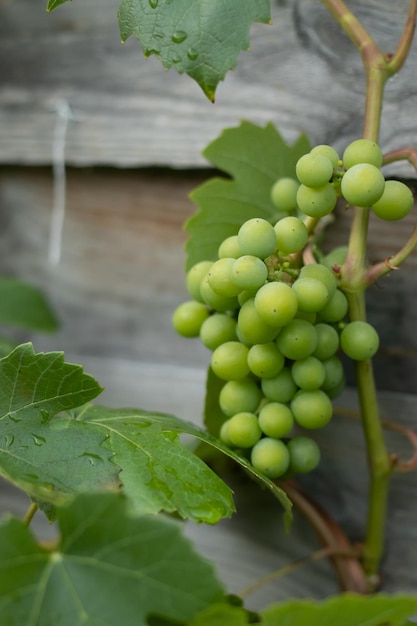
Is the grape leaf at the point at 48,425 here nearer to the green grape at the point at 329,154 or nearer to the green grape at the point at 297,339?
the green grape at the point at 297,339

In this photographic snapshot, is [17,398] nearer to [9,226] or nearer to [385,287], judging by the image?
[385,287]

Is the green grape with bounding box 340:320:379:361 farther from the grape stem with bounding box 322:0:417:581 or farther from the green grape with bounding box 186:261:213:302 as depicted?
the green grape with bounding box 186:261:213:302

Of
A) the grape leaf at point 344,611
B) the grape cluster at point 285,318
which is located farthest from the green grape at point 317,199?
the grape leaf at point 344,611

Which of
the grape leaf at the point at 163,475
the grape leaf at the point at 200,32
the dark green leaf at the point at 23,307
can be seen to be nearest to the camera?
the grape leaf at the point at 163,475

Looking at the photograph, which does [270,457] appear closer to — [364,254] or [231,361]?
[231,361]

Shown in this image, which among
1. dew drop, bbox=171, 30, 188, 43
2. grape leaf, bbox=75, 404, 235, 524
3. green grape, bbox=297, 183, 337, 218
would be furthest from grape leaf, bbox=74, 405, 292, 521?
dew drop, bbox=171, 30, 188, 43

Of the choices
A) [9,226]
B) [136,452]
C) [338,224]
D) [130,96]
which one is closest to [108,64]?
[130,96]

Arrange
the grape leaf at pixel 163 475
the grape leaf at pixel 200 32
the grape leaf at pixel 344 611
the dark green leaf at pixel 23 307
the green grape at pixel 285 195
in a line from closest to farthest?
the grape leaf at pixel 344 611 < the grape leaf at pixel 163 475 < the grape leaf at pixel 200 32 < the green grape at pixel 285 195 < the dark green leaf at pixel 23 307
